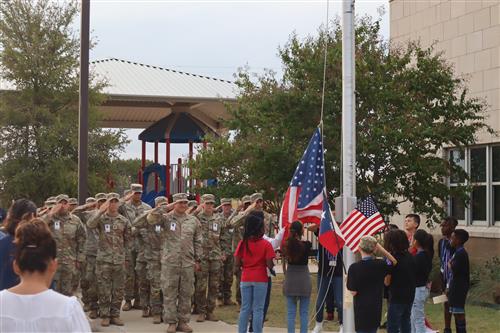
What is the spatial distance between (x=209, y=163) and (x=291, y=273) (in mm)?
9105

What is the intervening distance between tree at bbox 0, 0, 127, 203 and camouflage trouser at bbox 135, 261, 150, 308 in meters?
11.6

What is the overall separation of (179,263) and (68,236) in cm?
187

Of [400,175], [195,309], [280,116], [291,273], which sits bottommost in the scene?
[195,309]

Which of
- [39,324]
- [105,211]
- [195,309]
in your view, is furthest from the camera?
[195,309]

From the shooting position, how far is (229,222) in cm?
1659

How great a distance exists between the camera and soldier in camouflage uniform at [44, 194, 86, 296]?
13.6 meters

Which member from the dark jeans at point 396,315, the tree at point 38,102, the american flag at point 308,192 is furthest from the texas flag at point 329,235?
the tree at point 38,102

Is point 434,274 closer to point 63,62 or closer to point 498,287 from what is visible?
point 498,287

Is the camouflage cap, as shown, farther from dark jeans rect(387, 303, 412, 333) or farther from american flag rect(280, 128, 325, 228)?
american flag rect(280, 128, 325, 228)

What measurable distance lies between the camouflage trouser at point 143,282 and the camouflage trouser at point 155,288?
23.3 inches

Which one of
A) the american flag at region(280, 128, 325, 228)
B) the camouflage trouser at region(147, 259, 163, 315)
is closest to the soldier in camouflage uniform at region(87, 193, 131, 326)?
the camouflage trouser at region(147, 259, 163, 315)

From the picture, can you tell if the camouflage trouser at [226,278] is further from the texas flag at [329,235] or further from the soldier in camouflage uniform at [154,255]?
the texas flag at [329,235]

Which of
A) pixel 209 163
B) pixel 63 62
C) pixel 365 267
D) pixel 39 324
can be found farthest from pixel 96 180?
pixel 39 324

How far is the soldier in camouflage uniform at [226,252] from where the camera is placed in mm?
17047
